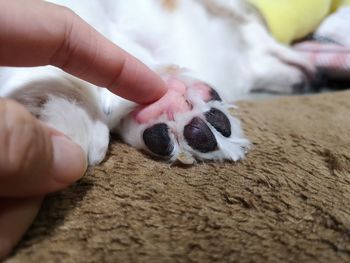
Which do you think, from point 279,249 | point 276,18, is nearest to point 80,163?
point 279,249

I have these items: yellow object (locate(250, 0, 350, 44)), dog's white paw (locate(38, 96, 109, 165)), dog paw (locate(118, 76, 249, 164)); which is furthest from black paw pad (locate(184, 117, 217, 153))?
yellow object (locate(250, 0, 350, 44))

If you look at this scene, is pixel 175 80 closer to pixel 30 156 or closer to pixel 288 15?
pixel 30 156

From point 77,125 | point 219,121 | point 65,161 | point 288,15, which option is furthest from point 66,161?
point 288,15

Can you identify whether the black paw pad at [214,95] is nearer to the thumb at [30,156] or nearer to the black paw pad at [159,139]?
the black paw pad at [159,139]

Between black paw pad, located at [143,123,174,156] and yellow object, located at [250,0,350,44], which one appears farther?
yellow object, located at [250,0,350,44]

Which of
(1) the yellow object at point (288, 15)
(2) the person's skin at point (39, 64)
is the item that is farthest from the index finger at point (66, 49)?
Result: (1) the yellow object at point (288, 15)

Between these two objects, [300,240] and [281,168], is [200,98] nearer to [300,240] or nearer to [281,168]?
[281,168]

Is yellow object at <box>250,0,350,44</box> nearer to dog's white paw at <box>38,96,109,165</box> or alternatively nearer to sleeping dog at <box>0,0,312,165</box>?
sleeping dog at <box>0,0,312,165</box>
